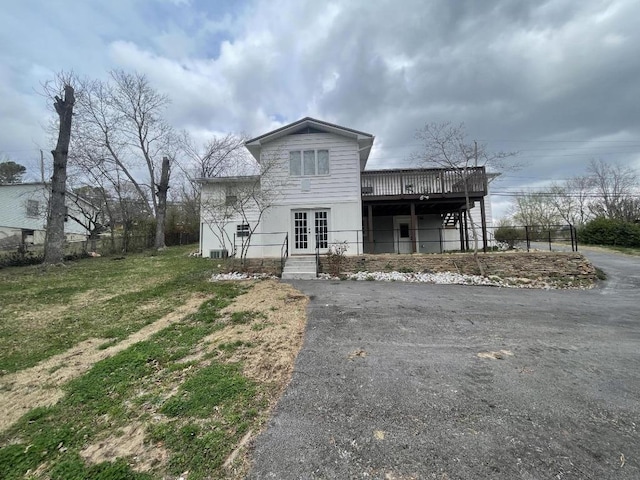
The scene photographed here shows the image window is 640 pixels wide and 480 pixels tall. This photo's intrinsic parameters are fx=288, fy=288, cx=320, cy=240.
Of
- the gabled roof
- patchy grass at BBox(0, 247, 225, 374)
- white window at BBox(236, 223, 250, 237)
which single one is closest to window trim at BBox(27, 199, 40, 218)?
patchy grass at BBox(0, 247, 225, 374)

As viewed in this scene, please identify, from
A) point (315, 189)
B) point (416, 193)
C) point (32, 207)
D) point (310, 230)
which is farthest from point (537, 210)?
point (32, 207)

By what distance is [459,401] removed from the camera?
298cm

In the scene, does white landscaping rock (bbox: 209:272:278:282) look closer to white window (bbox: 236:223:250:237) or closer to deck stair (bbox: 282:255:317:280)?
deck stair (bbox: 282:255:317:280)

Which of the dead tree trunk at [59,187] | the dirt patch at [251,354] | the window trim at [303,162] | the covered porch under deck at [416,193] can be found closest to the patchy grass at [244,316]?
the dirt patch at [251,354]

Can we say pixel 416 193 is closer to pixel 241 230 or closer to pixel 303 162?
pixel 303 162

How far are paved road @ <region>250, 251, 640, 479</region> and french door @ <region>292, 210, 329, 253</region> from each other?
7026 millimetres

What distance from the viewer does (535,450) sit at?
230 cm

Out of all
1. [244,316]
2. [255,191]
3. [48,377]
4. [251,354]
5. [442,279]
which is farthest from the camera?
[255,191]

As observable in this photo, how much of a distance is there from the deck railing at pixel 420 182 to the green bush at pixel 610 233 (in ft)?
53.6

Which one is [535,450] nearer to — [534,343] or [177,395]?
[534,343]

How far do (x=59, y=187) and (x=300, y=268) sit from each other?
11.8 meters

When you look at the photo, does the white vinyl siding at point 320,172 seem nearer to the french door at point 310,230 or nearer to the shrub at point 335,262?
the french door at point 310,230

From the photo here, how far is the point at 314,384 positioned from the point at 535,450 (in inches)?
81.2

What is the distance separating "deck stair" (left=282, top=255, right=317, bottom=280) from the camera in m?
10.7
